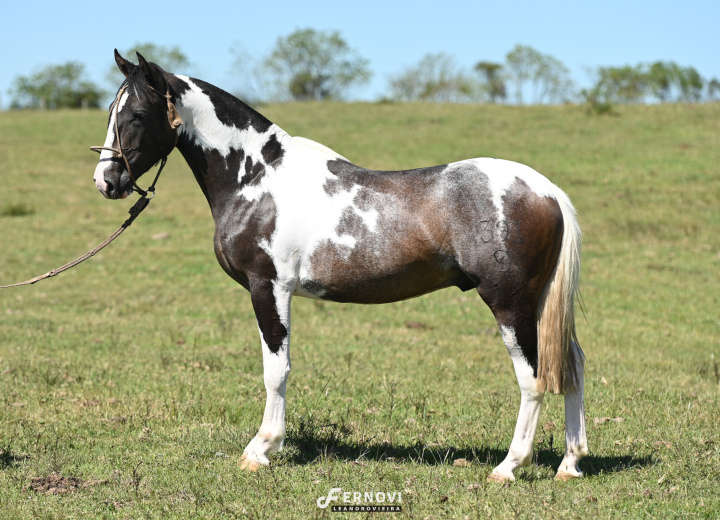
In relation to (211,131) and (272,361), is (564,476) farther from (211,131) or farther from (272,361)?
(211,131)

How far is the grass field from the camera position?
473 cm

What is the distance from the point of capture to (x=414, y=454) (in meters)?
5.65

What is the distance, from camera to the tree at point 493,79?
80062 mm

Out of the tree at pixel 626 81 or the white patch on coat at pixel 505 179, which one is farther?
the tree at pixel 626 81

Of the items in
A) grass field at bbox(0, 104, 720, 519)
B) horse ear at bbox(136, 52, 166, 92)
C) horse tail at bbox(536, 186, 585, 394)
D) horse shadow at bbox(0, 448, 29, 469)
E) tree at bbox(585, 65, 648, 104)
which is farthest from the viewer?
tree at bbox(585, 65, 648, 104)

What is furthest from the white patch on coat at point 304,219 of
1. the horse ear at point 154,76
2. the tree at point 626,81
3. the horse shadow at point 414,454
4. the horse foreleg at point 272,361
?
the tree at point 626,81

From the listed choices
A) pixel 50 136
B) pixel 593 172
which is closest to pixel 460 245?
pixel 593 172

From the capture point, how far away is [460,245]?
4863 millimetres

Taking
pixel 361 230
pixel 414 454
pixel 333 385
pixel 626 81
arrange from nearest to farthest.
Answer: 1. pixel 361 230
2. pixel 414 454
3. pixel 333 385
4. pixel 626 81

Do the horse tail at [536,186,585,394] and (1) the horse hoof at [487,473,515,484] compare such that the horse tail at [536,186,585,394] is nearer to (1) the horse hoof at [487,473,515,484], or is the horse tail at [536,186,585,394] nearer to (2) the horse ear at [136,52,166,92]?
(1) the horse hoof at [487,473,515,484]

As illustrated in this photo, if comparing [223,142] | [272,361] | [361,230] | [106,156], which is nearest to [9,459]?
[272,361]

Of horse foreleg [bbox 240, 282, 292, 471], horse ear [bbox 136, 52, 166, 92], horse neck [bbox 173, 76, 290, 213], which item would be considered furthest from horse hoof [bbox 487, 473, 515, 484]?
horse ear [bbox 136, 52, 166, 92]

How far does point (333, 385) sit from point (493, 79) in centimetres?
7803

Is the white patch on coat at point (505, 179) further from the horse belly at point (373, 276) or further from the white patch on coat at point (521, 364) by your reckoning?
the white patch on coat at point (521, 364)
